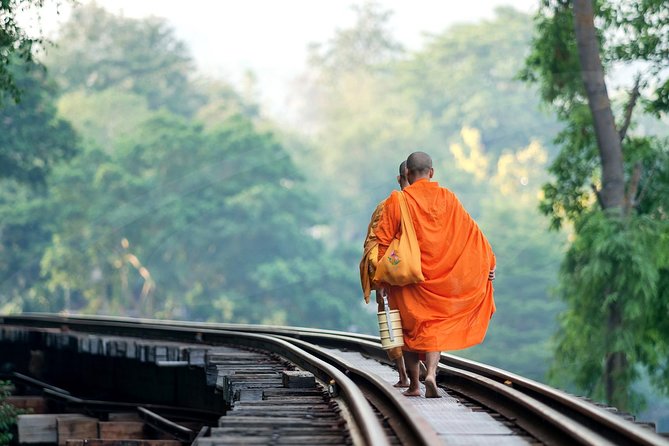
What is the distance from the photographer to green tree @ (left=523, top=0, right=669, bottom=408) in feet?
58.9

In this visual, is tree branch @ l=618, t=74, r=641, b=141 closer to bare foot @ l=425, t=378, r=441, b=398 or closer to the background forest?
bare foot @ l=425, t=378, r=441, b=398

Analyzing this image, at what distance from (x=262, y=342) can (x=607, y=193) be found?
8.08 meters

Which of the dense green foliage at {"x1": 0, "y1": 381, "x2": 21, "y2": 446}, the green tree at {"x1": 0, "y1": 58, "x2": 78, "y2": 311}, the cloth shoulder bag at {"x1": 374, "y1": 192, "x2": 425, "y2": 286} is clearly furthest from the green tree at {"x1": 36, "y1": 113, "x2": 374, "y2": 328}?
the cloth shoulder bag at {"x1": 374, "y1": 192, "x2": 425, "y2": 286}

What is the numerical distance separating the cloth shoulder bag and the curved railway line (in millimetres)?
600

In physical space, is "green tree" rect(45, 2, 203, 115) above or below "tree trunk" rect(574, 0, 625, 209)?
above

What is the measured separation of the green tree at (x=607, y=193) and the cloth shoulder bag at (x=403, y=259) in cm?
1084

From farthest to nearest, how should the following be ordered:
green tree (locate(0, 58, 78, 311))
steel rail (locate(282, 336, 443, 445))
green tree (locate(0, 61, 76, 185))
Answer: green tree (locate(0, 61, 76, 185)) → green tree (locate(0, 58, 78, 311)) → steel rail (locate(282, 336, 443, 445))

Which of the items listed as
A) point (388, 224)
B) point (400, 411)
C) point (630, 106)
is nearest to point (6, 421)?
point (388, 224)

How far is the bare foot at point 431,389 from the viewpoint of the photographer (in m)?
7.30

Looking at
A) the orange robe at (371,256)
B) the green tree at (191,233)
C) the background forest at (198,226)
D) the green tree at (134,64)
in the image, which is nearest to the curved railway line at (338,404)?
the orange robe at (371,256)

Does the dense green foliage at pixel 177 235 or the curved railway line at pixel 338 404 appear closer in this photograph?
the curved railway line at pixel 338 404

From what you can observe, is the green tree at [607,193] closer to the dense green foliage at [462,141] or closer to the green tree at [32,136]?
the green tree at [32,136]

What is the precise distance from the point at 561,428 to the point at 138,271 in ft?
164

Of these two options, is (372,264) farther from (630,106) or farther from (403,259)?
(630,106)
